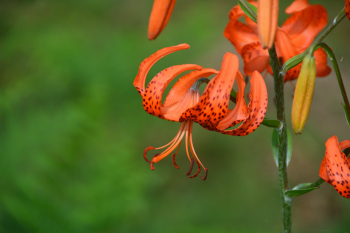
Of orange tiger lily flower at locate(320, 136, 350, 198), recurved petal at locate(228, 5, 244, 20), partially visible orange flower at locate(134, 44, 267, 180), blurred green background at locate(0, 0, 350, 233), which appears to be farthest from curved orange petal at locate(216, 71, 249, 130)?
blurred green background at locate(0, 0, 350, 233)

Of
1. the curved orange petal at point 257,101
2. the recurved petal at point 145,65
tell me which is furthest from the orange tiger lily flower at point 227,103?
the recurved petal at point 145,65

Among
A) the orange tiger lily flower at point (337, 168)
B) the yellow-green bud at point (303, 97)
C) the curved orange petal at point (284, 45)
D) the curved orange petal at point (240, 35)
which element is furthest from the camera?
the curved orange petal at point (240, 35)

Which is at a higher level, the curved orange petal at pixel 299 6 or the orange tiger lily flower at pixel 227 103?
the curved orange petal at pixel 299 6

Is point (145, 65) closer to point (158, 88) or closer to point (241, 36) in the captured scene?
point (158, 88)

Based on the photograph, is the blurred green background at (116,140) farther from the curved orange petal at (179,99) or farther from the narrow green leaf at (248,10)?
the narrow green leaf at (248,10)

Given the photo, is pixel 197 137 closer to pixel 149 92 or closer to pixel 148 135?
pixel 148 135

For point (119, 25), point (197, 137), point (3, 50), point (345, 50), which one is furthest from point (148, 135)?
point (345, 50)

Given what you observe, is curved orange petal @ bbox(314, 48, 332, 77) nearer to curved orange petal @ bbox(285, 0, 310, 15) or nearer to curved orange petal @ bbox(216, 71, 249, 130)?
curved orange petal @ bbox(285, 0, 310, 15)
